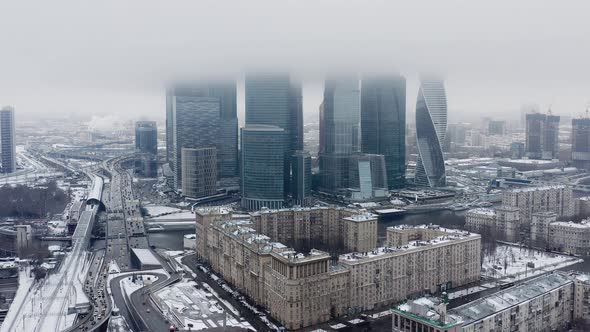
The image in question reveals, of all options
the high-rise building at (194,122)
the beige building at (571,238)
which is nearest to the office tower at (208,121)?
the high-rise building at (194,122)

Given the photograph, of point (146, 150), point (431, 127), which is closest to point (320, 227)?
point (431, 127)

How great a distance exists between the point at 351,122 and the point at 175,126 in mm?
17456

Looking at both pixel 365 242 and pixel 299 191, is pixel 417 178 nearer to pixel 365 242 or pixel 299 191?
pixel 299 191

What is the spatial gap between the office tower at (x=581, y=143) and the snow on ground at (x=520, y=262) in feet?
129

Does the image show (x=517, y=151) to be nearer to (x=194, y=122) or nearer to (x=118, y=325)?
(x=194, y=122)

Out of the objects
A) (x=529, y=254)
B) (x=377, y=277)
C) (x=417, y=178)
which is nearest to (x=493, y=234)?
(x=529, y=254)

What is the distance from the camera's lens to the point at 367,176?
176ft

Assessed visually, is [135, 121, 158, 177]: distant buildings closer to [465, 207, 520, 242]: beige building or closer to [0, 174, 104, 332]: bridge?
Answer: [0, 174, 104, 332]: bridge

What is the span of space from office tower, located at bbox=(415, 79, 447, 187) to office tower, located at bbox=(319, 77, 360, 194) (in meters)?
6.08

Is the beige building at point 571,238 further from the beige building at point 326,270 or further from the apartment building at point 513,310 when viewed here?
the apartment building at point 513,310

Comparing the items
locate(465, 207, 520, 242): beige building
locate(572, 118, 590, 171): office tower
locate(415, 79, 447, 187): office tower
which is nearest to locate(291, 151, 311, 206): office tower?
locate(415, 79, 447, 187): office tower

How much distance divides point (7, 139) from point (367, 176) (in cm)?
4179

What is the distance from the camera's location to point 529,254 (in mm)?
34438

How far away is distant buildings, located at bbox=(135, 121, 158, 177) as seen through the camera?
71.8 meters
